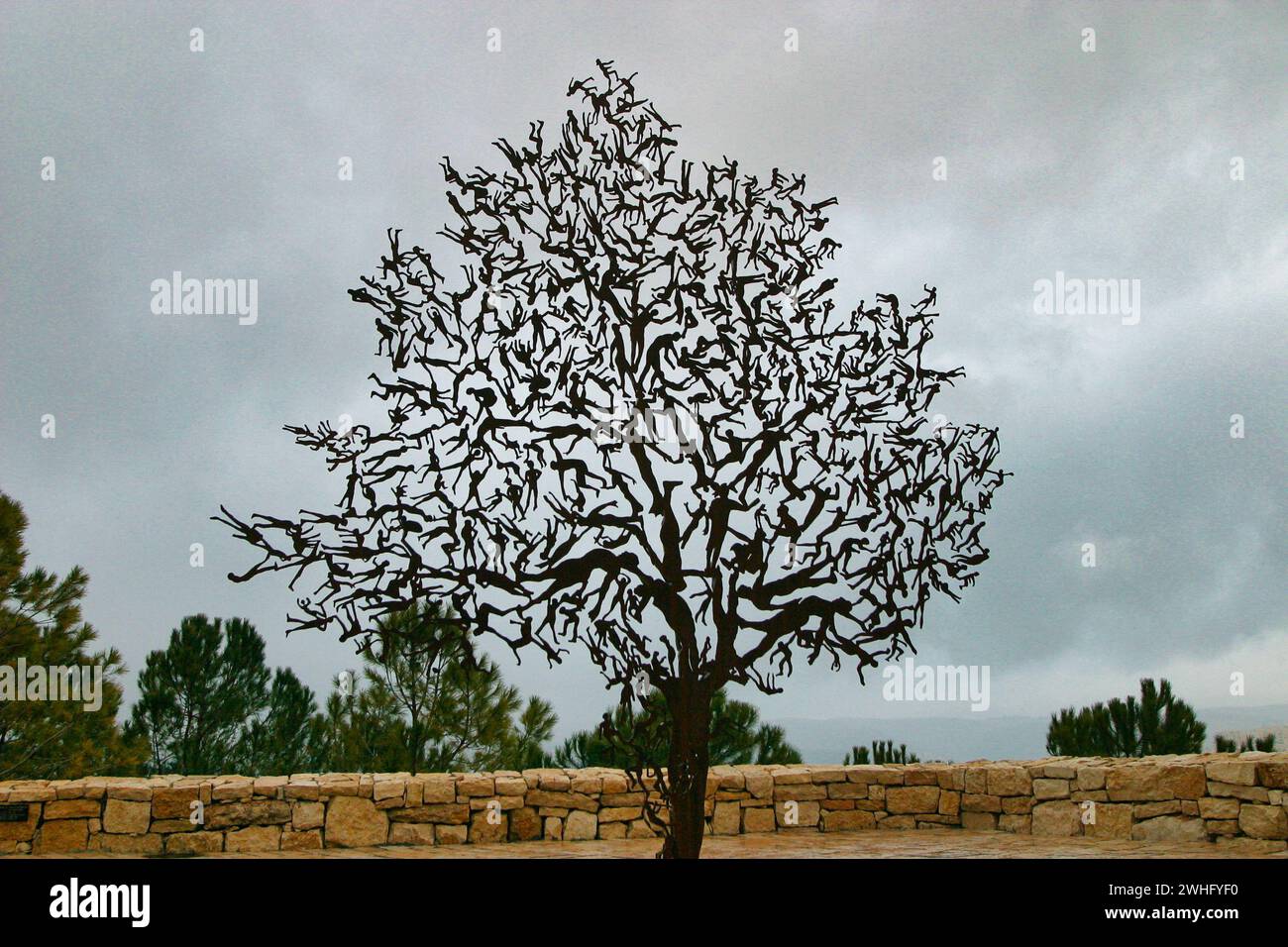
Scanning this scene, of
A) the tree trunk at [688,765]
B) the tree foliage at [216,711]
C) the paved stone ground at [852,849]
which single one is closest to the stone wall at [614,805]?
the paved stone ground at [852,849]

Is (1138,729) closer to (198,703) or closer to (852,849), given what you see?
(852,849)

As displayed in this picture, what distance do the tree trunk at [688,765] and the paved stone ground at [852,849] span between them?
86.3 inches

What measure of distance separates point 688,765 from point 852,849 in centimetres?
314

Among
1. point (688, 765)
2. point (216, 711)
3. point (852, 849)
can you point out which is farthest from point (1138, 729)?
point (216, 711)

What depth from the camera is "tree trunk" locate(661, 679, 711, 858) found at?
20.6 ft

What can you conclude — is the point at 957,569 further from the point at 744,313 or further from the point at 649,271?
the point at 649,271

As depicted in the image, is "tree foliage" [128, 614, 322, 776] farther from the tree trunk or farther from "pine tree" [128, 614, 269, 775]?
the tree trunk

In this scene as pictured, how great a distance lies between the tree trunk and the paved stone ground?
2192 millimetres

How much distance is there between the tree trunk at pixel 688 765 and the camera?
6281mm

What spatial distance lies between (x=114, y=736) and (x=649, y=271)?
13067 millimetres

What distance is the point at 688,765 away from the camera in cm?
628

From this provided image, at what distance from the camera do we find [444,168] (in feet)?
22.3

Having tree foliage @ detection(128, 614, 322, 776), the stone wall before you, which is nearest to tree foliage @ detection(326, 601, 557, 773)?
tree foliage @ detection(128, 614, 322, 776)

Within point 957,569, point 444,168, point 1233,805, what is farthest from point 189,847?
point 1233,805
